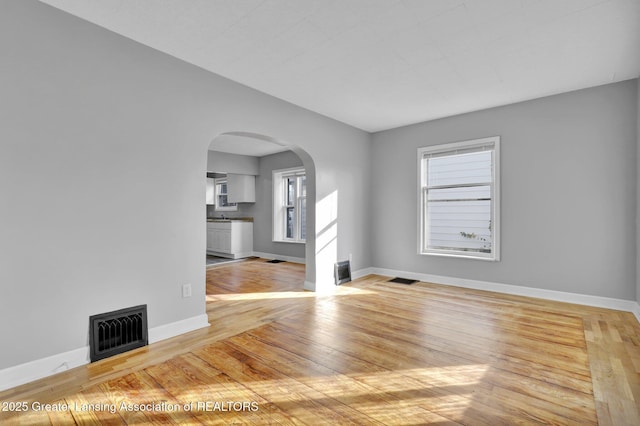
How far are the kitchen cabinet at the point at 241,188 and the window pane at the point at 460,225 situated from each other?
450 cm

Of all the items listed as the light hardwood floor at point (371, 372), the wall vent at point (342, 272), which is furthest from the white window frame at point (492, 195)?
the wall vent at point (342, 272)

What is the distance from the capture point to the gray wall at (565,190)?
3.51 meters

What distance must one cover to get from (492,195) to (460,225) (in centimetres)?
63

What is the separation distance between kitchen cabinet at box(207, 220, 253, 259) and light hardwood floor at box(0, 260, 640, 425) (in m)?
4.10

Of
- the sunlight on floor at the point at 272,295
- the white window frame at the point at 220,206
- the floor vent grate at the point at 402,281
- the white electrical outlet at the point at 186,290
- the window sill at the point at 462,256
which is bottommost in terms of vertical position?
the sunlight on floor at the point at 272,295

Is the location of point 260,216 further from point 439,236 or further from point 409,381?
point 409,381

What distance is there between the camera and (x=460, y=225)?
474cm

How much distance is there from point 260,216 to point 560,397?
6749mm

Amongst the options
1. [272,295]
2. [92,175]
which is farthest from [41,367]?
[272,295]

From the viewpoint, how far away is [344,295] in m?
4.23

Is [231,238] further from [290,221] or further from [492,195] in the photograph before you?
[492,195]

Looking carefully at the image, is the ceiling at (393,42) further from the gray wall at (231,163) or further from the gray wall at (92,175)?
the gray wall at (231,163)

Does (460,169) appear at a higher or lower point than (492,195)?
higher

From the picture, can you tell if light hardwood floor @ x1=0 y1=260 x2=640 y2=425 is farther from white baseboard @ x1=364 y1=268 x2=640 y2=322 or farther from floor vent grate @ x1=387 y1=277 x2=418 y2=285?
floor vent grate @ x1=387 y1=277 x2=418 y2=285
